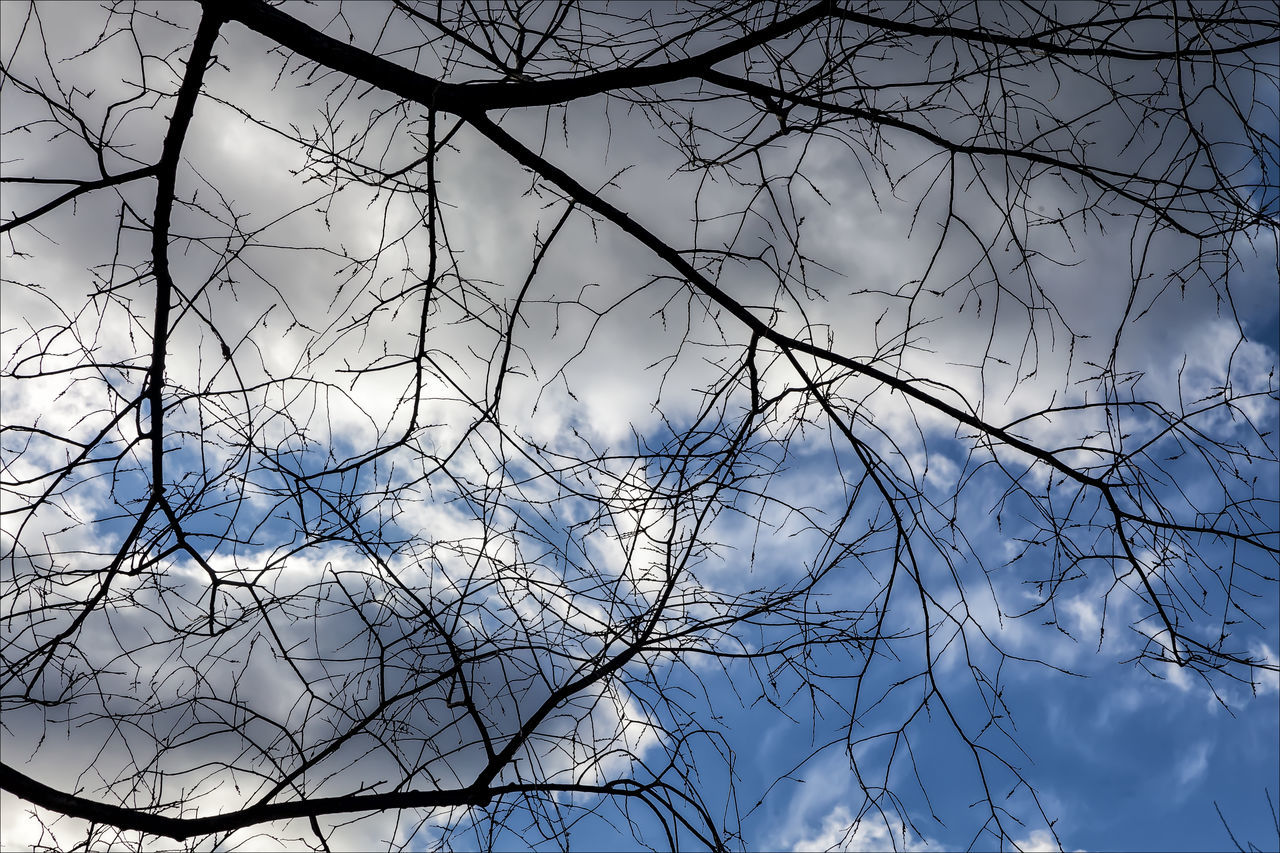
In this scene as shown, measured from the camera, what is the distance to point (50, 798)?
2.99 meters

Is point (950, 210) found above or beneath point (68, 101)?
beneath

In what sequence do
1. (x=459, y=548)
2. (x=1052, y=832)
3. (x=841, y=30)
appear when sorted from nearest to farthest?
(x=1052, y=832)
(x=459, y=548)
(x=841, y=30)

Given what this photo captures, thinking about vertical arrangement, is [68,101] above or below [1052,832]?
above

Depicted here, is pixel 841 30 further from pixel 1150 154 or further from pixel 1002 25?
pixel 1150 154

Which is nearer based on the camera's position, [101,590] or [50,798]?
[50,798]

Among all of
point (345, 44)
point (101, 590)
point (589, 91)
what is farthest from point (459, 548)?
point (345, 44)

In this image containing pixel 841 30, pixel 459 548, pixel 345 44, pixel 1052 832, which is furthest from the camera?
pixel 345 44

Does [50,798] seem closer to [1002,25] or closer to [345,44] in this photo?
[345,44]

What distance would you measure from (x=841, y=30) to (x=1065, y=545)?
1.92 meters

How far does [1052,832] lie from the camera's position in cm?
263

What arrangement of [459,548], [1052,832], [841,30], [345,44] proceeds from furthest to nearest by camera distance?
[345,44]
[841,30]
[459,548]
[1052,832]

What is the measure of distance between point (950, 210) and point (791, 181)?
55 centimetres

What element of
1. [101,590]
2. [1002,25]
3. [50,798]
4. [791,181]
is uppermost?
[1002,25]

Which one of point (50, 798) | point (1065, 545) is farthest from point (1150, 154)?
point (50, 798)
